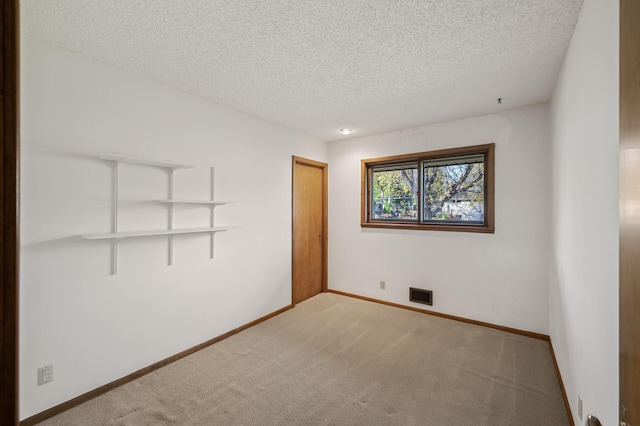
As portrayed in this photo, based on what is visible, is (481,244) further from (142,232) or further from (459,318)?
(142,232)

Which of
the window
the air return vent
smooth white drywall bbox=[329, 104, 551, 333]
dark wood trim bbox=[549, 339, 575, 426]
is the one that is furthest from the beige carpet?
the window

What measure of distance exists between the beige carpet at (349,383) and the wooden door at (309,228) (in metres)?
1.12

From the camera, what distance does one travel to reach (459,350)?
288cm

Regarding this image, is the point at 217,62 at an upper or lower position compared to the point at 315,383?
upper

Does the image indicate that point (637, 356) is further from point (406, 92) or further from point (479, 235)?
point (479, 235)

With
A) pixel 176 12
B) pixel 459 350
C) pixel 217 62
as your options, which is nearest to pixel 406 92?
pixel 217 62

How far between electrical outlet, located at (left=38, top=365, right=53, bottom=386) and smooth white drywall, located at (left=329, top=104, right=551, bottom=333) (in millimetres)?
3550

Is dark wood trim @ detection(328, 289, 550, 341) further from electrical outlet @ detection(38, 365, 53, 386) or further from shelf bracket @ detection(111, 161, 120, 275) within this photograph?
electrical outlet @ detection(38, 365, 53, 386)

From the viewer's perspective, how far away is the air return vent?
3.83 m

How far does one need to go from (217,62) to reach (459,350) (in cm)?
347

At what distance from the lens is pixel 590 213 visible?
1451 mm

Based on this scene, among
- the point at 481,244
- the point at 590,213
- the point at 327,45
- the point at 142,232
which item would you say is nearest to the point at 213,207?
the point at 142,232
